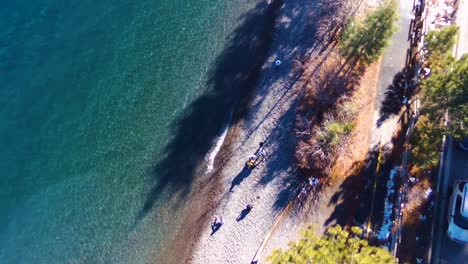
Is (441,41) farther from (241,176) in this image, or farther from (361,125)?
(241,176)

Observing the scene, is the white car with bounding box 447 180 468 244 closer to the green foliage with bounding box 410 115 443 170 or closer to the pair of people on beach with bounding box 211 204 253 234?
the green foliage with bounding box 410 115 443 170

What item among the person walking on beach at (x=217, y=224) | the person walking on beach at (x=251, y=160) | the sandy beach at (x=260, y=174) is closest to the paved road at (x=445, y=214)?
the sandy beach at (x=260, y=174)

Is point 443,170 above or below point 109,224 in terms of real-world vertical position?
above

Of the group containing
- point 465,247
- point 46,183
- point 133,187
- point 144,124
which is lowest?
point 46,183

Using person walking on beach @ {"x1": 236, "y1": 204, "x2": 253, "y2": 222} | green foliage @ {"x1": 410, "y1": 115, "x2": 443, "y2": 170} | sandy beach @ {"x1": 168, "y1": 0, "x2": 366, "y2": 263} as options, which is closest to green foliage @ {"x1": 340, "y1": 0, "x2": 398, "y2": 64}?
sandy beach @ {"x1": 168, "y1": 0, "x2": 366, "y2": 263}

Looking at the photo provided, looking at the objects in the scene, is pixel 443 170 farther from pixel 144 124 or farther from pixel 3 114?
pixel 3 114

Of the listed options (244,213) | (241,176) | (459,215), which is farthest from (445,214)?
(241,176)

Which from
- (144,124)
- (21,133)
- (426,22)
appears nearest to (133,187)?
(144,124)

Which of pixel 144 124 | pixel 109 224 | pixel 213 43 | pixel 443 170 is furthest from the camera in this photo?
pixel 213 43
